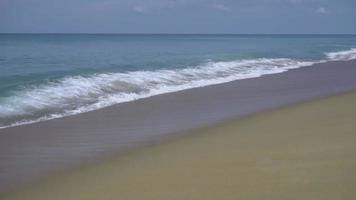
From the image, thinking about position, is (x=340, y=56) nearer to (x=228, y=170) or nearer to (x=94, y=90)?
(x=94, y=90)

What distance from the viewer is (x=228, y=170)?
512 cm

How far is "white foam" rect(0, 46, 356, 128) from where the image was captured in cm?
907

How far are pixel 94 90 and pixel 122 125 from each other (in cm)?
401

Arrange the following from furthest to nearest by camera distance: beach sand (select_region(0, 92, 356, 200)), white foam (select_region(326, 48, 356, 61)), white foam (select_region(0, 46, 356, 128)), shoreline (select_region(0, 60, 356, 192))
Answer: white foam (select_region(326, 48, 356, 61)) < white foam (select_region(0, 46, 356, 128)) < shoreline (select_region(0, 60, 356, 192)) < beach sand (select_region(0, 92, 356, 200))

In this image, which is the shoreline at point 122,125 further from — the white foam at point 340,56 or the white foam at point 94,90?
the white foam at point 340,56

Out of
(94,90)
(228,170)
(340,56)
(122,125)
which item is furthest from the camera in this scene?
(340,56)

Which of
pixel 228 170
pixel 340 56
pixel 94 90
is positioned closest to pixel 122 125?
pixel 228 170

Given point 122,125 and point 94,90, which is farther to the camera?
point 94,90

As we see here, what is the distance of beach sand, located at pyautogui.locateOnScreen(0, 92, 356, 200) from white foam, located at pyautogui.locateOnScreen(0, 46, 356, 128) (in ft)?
10.3

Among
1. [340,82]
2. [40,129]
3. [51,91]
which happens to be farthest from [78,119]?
[340,82]

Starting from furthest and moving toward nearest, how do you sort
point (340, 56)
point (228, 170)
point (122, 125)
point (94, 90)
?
point (340, 56) → point (94, 90) → point (122, 125) → point (228, 170)

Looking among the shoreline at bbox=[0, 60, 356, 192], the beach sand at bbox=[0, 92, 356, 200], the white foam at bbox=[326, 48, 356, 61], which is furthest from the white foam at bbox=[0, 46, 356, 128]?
the white foam at bbox=[326, 48, 356, 61]

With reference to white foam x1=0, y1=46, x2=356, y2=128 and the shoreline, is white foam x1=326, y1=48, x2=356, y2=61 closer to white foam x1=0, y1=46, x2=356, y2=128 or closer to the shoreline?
white foam x1=0, y1=46, x2=356, y2=128

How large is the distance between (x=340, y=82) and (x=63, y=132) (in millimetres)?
10814
